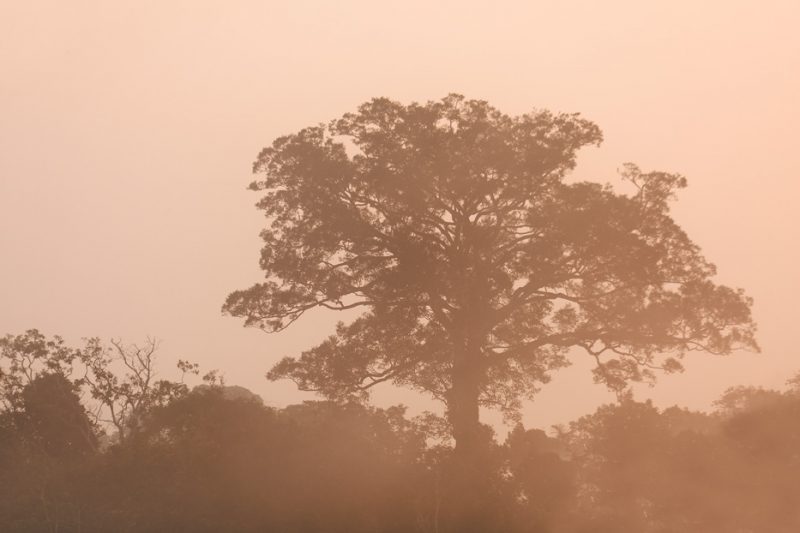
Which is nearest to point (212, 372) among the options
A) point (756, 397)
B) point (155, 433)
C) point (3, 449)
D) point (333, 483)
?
point (155, 433)

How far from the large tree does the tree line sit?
6.10ft

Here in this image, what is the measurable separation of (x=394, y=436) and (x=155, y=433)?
851 centimetres

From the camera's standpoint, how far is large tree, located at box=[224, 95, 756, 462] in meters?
30.0

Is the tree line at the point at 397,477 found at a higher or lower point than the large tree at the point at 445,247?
lower

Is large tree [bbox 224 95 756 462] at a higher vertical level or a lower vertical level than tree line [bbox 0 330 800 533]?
higher

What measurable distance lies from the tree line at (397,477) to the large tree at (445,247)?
186 centimetres

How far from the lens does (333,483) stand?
94.1 feet

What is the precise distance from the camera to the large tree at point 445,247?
3005 centimetres

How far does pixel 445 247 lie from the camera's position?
103 ft

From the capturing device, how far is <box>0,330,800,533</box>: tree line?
27.5m

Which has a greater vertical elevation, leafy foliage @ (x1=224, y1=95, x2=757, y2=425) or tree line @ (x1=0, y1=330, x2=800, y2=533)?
leafy foliage @ (x1=224, y1=95, x2=757, y2=425)

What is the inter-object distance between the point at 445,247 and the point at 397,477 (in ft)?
25.2

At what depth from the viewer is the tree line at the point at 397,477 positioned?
27531mm

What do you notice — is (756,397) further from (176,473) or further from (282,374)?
(176,473)
